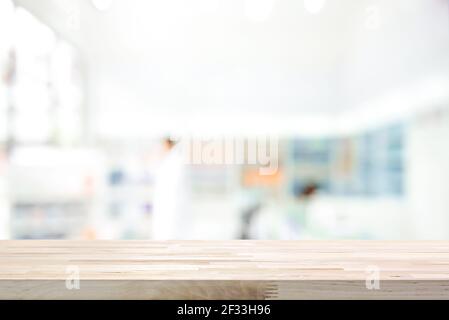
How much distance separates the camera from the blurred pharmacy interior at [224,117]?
282 centimetres

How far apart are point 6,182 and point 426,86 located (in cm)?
253

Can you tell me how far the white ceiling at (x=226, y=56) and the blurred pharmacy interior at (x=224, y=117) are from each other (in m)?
0.02

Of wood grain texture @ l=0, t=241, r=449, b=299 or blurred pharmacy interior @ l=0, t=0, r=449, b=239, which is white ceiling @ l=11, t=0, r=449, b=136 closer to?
blurred pharmacy interior @ l=0, t=0, r=449, b=239

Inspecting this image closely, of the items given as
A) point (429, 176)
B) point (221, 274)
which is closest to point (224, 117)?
point (429, 176)

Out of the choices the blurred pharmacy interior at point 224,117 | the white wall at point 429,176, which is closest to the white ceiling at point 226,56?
the blurred pharmacy interior at point 224,117

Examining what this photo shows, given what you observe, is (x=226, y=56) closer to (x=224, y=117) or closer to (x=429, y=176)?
(x=224, y=117)

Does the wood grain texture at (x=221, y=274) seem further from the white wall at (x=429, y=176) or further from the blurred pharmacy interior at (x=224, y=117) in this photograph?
the white wall at (x=429, y=176)

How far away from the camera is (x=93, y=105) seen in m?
4.75

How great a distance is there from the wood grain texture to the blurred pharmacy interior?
5.31 feet

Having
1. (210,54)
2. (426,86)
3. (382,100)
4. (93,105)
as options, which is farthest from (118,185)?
(426,86)

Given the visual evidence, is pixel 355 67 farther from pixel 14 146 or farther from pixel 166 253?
pixel 166 253

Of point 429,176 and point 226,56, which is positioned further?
point 226,56

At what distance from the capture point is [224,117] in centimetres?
576

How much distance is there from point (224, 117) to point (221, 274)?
17.8 ft
